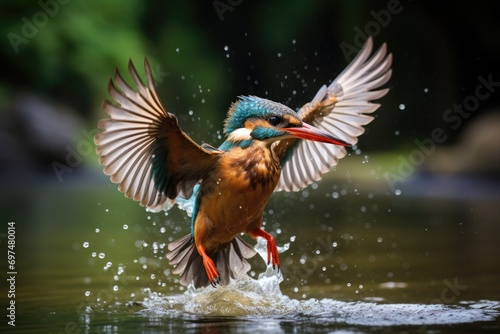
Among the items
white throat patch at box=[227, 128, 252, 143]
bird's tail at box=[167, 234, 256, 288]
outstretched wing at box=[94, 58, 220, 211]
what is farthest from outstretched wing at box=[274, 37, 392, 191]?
outstretched wing at box=[94, 58, 220, 211]

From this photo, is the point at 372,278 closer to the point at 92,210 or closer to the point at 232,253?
the point at 232,253

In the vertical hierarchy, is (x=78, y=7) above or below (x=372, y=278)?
above

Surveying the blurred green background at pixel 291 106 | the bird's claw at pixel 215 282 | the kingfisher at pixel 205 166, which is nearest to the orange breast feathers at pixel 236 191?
the kingfisher at pixel 205 166

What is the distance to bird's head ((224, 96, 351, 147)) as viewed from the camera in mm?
4832

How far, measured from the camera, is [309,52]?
65.5ft

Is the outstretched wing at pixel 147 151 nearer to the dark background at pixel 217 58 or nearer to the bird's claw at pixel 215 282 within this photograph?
the bird's claw at pixel 215 282

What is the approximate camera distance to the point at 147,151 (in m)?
4.91

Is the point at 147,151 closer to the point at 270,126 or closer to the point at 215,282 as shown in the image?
the point at 270,126

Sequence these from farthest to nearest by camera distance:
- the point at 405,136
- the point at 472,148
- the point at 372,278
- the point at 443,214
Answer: the point at 405,136 < the point at 472,148 < the point at 443,214 < the point at 372,278

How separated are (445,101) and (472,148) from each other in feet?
11.8

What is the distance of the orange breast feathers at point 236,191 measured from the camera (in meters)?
4.81

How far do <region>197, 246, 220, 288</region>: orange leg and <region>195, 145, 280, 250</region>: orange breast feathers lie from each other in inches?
3.7

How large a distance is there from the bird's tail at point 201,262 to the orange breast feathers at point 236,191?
0.37 metres

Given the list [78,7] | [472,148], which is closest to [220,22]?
[78,7]
